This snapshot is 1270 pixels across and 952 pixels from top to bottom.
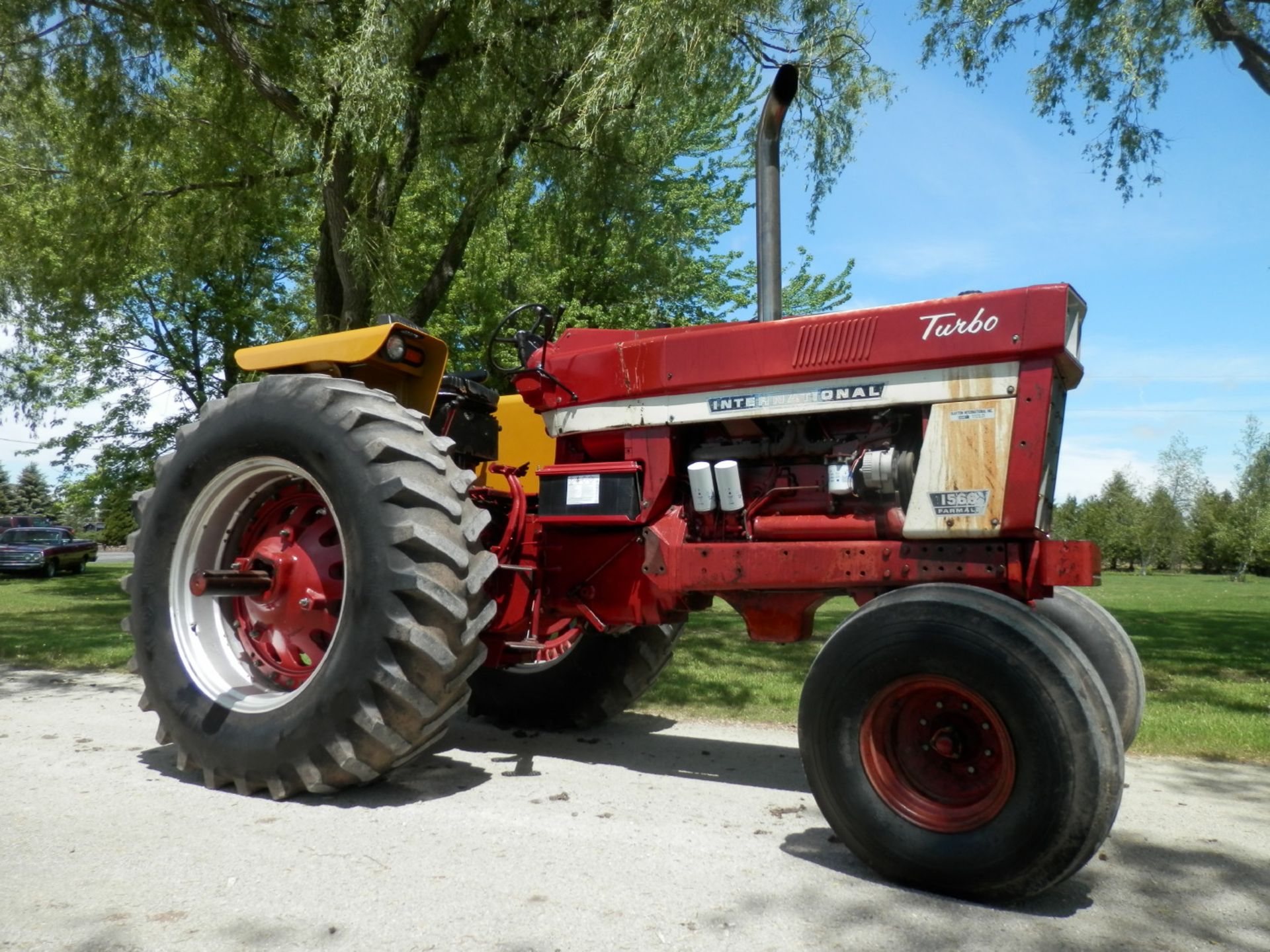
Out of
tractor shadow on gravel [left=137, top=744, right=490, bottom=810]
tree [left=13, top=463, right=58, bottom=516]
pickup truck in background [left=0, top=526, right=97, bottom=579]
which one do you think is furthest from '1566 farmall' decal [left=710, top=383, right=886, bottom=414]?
tree [left=13, top=463, right=58, bottom=516]

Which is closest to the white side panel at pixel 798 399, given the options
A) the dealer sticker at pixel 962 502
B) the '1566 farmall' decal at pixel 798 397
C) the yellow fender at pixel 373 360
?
the '1566 farmall' decal at pixel 798 397

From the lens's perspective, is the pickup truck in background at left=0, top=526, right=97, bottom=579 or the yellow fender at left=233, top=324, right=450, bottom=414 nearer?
the yellow fender at left=233, top=324, right=450, bottom=414

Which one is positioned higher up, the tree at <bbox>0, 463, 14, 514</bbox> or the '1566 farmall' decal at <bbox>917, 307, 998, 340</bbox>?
the '1566 farmall' decal at <bbox>917, 307, 998, 340</bbox>

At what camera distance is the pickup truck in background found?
1037 inches

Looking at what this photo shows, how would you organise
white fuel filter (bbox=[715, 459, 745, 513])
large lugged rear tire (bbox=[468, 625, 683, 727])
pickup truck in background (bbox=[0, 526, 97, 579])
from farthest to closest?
pickup truck in background (bbox=[0, 526, 97, 579]) → large lugged rear tire (bbox=[468, 625, 683, 727]) → white fuel filter (bbox=[715, 459, 745, 513])

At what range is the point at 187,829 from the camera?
350 centimetres

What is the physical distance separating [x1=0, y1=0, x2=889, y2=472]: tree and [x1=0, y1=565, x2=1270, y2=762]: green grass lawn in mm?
4091

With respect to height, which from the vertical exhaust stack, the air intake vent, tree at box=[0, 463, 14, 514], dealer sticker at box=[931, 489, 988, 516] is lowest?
tree at box=[0, 463, 14, 514]

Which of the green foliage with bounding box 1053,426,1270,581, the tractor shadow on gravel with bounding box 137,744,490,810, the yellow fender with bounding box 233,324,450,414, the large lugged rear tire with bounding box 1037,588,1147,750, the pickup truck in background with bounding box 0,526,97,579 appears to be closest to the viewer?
the tractor shadow on gravel with bounding box 137,744,490,810

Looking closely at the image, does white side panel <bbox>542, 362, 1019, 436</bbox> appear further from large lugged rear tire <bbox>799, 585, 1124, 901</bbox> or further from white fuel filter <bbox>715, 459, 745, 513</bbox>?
large lugged rear tire <bbox>799, 585, 1124, 901</bbox>

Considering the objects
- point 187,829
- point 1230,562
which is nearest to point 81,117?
point 187,829

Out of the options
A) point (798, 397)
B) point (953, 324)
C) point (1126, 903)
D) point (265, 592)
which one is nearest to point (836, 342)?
point (798, 397)

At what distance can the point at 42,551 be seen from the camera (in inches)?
1052

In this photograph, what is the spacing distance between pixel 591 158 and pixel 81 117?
19.8ft
